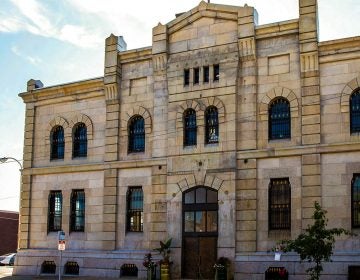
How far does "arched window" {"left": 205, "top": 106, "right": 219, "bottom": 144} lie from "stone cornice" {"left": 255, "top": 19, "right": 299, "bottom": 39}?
4.25 m

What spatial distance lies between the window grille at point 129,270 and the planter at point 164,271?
2123 mm

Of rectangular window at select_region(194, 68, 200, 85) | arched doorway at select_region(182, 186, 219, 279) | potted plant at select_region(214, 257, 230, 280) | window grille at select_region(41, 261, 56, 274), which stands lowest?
window grille at select_region(41, 261, 56, 274)

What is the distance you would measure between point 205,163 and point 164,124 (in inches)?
129

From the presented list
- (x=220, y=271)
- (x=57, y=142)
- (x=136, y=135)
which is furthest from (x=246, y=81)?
(x=57, y=142)

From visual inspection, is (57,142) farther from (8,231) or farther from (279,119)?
(8,231)

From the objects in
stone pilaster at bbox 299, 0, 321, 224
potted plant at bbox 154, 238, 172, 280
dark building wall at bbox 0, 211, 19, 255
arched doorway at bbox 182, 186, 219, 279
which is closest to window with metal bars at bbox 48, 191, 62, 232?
potted plant at bbox 154, 238, 172, 280

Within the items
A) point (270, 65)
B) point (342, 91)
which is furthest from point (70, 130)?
point (342, 91)

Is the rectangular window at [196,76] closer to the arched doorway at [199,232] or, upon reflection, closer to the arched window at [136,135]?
the arched window at [136,135]

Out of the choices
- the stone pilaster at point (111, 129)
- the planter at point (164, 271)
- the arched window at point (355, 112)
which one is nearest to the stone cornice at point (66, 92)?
the stone pilaster at point (111, 129)

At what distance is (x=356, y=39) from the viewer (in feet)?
89.3

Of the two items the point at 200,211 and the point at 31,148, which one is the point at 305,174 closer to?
the point at 200,211

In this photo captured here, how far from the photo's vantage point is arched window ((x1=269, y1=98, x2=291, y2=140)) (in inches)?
1131

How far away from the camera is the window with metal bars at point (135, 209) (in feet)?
105

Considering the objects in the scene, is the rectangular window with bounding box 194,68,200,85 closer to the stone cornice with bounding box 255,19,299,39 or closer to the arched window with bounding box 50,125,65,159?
the stone cornice with bounding box 255,19,299,39
